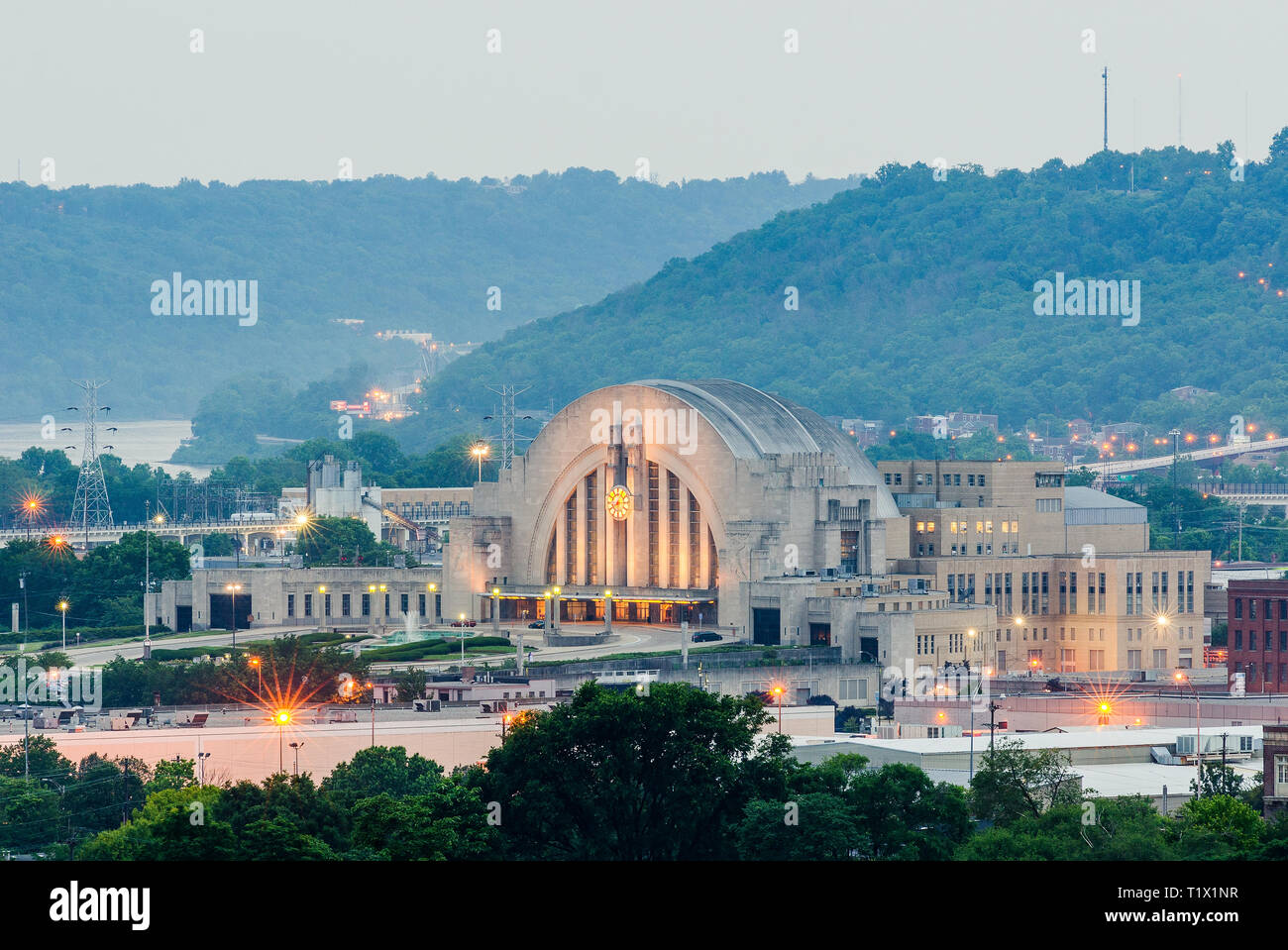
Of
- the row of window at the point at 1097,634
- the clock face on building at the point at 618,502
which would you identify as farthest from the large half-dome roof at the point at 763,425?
the row of window at the point at 1097,634

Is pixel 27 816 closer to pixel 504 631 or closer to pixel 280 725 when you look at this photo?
pixel 280 725

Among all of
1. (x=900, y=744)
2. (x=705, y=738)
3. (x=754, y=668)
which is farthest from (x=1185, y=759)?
(x=754, y=668)

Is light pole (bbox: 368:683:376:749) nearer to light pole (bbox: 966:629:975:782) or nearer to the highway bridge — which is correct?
light pole (bbox: 966:629:975:782)

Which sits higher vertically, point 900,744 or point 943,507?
point 943,507

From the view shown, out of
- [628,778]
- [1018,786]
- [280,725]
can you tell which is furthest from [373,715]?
[628,778]
